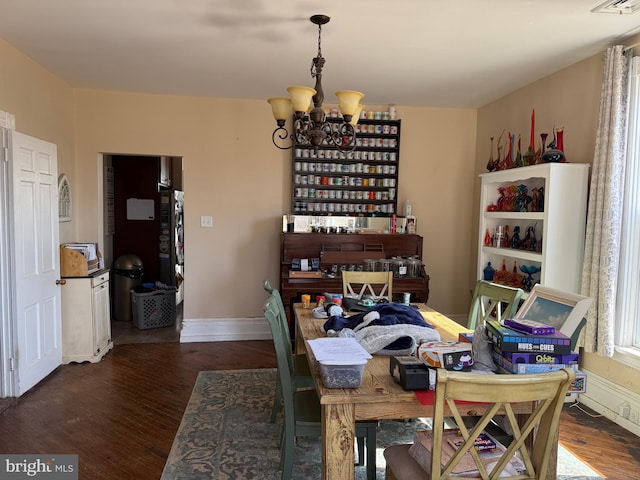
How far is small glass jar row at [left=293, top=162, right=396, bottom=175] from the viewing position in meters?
4.69

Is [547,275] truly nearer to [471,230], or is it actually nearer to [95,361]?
[471,230]

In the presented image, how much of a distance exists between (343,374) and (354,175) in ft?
11.2

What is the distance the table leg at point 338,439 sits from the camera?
1.59m

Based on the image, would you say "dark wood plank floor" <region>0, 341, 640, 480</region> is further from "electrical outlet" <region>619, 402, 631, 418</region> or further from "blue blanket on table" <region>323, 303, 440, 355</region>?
"blue blanket on table" <region>323, 303, 440, 355</region>

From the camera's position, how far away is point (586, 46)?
10.1 feet

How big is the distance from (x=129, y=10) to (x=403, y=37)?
177cm

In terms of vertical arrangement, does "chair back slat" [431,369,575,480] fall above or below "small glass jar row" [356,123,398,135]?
below

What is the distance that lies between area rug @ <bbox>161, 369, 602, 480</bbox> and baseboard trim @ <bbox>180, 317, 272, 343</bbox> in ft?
4.30

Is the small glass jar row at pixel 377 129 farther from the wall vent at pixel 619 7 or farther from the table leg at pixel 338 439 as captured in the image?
the table leg at pixel 338 439

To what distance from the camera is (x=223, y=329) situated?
4.75m

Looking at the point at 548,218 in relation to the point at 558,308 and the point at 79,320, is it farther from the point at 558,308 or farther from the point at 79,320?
the point at 79,320

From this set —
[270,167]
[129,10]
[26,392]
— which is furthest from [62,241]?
[129,10]

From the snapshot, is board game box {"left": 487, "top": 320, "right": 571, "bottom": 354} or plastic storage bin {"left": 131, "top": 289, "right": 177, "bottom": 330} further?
plastic storage bin {"left": 131, "top": 289, "right": 177, "bottom": 330}

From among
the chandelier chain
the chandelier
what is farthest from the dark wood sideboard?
the chandelier chain
